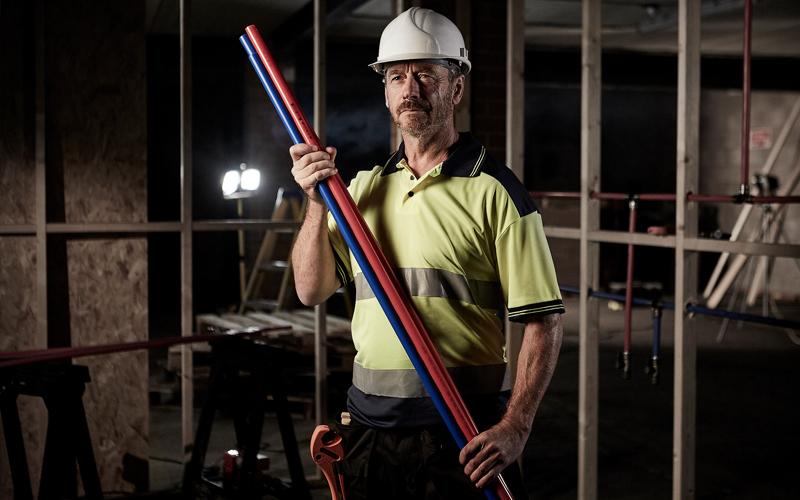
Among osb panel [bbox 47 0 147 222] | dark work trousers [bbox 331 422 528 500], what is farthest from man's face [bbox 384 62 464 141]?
osb panel [bbox 47 0 147 222]

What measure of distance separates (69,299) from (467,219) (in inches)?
104

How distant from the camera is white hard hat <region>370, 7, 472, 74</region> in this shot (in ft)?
6.64

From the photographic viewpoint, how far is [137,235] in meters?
4.18

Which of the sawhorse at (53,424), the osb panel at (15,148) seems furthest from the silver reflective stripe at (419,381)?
the osb panel at (15,148)

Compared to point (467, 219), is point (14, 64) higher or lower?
higher

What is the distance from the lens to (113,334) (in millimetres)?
4160

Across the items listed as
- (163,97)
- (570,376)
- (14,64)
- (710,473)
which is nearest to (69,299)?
(14,64)

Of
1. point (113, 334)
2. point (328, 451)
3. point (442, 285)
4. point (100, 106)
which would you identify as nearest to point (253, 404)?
point (113, 334)

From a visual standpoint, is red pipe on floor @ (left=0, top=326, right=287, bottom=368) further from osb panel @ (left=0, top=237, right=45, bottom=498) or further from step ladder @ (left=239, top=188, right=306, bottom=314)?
step ladder @ (left=239, top=188, right=306, bottom=314)

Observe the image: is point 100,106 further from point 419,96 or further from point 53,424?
point 419,96

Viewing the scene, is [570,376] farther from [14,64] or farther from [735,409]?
[14,64]

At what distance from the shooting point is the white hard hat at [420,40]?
203 cm

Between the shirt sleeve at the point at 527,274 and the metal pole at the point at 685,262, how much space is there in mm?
1343

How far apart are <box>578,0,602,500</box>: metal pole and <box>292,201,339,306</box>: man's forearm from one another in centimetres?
177
